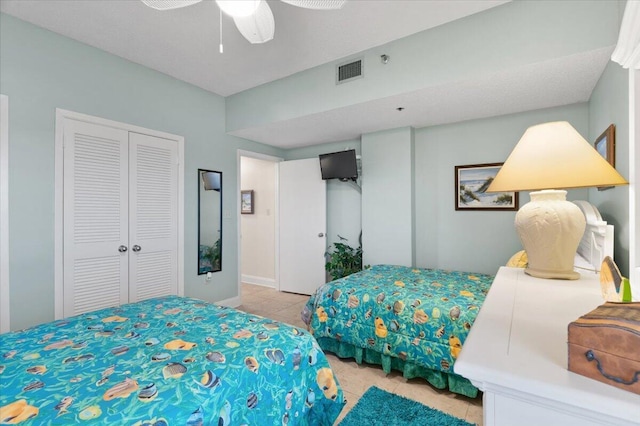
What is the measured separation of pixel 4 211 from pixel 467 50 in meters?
3.71

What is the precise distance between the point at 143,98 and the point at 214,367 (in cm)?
298

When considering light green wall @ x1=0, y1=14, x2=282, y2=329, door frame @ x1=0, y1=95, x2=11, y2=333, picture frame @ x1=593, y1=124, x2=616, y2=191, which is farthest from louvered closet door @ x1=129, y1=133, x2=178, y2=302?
picture frame @ x1=593, y1=124, x2=616, y2=191

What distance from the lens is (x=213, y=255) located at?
371 cm

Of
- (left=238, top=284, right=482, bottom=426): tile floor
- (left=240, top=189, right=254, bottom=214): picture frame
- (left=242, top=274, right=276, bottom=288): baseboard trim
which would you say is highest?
(left=240, top=189, right=254, bottom=214): picture frame

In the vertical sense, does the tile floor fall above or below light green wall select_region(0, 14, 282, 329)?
below

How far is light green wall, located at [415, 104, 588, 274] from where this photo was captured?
3201 millimetres

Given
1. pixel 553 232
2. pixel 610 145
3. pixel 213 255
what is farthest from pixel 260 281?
pixel 610 145

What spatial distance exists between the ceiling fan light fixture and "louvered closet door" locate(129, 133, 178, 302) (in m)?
1.99

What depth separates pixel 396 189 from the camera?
3.70 meters

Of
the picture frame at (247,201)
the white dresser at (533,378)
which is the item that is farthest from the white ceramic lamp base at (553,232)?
the picture frame at (247,201)

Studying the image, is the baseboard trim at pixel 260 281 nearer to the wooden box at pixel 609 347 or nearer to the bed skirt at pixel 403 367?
the bed skirt at pixel 403 367

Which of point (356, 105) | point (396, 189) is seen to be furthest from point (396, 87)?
point (396, 189)

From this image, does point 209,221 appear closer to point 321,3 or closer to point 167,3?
point 167,3

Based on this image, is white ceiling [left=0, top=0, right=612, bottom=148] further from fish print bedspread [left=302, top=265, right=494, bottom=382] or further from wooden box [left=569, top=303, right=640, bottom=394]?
wooden box [left=569, top=303, right=640, bottom=394]
